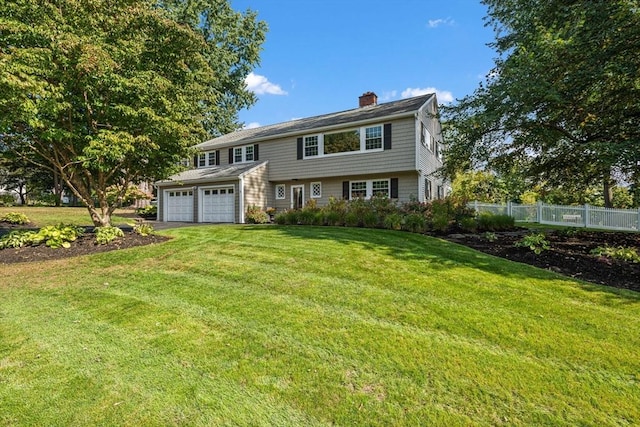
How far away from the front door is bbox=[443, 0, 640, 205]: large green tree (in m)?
8.53

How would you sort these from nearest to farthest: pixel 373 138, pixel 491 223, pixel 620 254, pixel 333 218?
1. pixel 620 254
2. pixel 491 223
3. pixel 333 218
4. pixel 373 138

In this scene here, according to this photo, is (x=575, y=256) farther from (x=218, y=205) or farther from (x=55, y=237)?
(x=218, y=205)

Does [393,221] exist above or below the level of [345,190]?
below

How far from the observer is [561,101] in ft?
25.1

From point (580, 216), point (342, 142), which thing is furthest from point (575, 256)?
point (342, 142)

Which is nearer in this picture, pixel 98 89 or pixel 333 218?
pixel 98 89

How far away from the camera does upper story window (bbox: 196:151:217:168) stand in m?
21.1

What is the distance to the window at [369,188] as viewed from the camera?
15117mm

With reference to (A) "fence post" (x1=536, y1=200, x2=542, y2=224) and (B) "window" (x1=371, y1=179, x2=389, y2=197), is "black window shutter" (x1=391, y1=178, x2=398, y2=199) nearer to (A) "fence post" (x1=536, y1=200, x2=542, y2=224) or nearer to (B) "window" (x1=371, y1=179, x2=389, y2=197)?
(B) "window" (x1=371, y1=179, x2=389, y2=197)

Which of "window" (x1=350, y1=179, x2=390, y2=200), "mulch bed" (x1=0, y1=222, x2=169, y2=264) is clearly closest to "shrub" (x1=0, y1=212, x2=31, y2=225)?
"mulch bed" (x1=0, y1=222, x2=169, y2=264)

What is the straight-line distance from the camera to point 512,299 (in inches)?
167

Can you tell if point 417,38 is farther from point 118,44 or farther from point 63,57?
point 63,57

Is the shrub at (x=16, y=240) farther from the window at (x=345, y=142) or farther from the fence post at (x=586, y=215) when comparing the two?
the fence post at (x=586, y=215)

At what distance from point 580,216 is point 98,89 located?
18940mm
